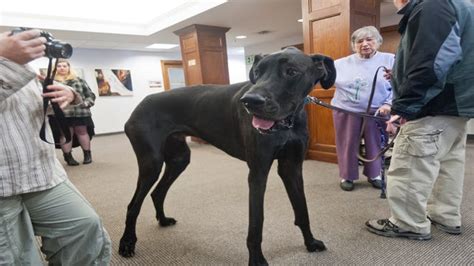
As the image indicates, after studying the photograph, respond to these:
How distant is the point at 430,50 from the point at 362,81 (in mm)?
1130

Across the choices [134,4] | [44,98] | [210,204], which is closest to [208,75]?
[134,4]

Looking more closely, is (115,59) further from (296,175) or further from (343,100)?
(296,175)

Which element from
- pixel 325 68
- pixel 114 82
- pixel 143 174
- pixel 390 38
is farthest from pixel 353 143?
pixel 114 82

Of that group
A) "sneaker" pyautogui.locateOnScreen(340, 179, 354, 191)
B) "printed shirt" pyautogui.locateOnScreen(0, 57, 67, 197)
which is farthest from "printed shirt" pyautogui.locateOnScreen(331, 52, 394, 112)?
"printed shirt" pyautogui.locateOnScreen(0, 57, 67, 197)

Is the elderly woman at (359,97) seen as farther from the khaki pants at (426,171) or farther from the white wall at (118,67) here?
the white wall at (118,67)

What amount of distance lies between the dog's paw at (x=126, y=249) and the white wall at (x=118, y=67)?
7491 millimetres

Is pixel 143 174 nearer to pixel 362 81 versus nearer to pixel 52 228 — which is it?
pixel 52 228

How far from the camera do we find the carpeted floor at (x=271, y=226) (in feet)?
5.31

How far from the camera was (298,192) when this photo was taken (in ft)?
5.34

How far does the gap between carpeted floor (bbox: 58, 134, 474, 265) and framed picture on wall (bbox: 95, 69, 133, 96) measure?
5719 mm

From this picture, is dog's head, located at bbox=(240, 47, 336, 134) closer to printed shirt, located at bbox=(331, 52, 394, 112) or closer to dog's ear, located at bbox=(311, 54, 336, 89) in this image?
dog's ear, located at bbox=(311, 54, 336, 89)

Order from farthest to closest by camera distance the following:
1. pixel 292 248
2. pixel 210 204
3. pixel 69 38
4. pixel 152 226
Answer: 1. pixel 69 38
2. pixel 210 204
3. pixel 152 226
4. pixel 292 248

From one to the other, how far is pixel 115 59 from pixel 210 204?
7.59 m

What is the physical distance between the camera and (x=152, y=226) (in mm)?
2158
